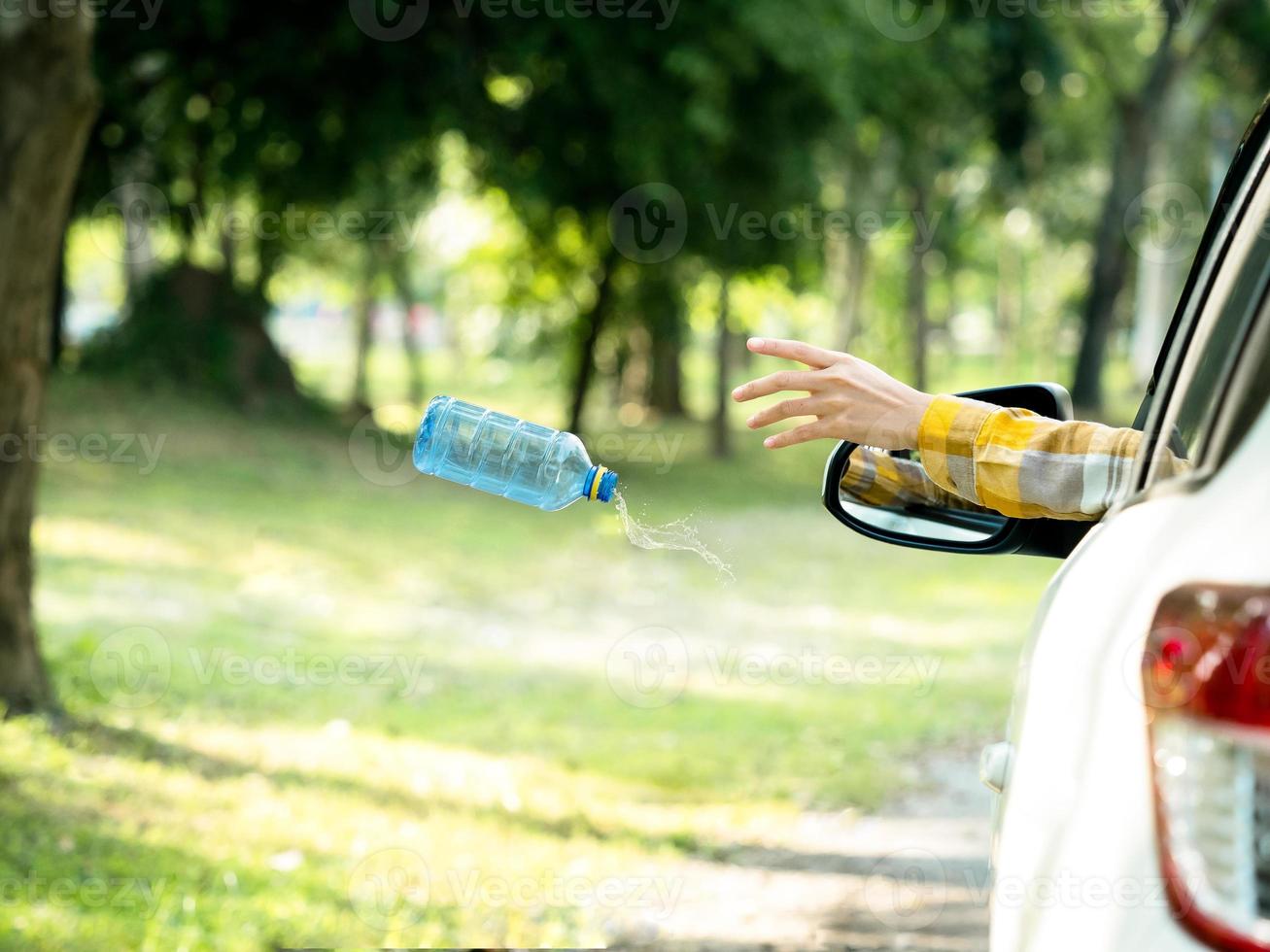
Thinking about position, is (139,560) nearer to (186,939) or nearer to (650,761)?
(650,761)

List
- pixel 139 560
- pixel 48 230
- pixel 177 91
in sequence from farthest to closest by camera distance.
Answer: pixel 177 91 → pixel 139 560 → pixel 48 230

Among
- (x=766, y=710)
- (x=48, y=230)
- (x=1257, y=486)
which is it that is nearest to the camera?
(x=1257, y=486)

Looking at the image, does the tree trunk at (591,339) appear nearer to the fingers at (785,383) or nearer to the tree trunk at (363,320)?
the tree trunk at (363,320)

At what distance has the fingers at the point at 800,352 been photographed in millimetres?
2383

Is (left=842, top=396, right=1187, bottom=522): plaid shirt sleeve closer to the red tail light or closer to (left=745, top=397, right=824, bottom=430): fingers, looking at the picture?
(left=745, top=397, right=824, bottom=430): fingers

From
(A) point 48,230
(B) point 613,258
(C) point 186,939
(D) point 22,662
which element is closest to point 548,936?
(C) point 186,939

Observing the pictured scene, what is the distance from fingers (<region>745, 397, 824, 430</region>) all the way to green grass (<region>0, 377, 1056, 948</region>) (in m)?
0.86

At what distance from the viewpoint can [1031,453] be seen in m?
2.37

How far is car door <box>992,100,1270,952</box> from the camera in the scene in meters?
1.30

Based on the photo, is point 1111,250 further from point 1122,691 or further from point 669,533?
point 1122,691

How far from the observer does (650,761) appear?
8031mm

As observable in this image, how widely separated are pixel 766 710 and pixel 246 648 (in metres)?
3.64

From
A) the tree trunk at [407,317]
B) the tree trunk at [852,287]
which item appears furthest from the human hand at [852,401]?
the tree trunk at [407,317]

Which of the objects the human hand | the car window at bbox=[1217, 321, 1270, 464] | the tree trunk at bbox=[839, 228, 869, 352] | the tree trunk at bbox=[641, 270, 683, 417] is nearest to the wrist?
the human hand
